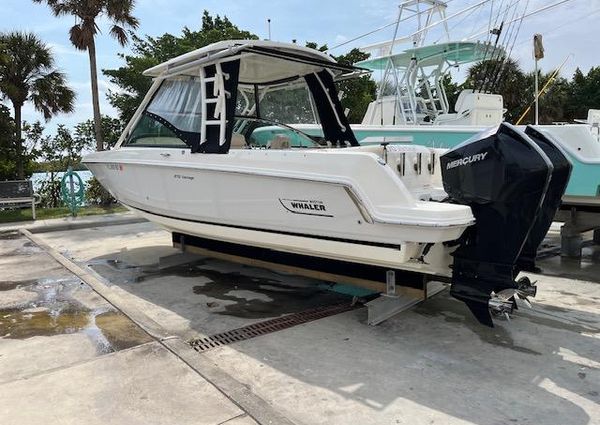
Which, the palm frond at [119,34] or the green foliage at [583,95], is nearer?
the palm frond at [119,34]

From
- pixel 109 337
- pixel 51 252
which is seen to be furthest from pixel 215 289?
pixel 51 252

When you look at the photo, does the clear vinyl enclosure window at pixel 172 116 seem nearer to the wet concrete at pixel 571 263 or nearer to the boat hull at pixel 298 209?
the boat hull at pixel 298 209

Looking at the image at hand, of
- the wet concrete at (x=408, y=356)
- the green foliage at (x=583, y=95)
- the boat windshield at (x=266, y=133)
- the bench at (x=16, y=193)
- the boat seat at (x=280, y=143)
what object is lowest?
the wet concrete at (x=408, y=356)

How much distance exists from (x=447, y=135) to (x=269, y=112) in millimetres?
2804

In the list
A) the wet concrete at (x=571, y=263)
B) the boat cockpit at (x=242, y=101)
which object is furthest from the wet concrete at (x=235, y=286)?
the wet concrete at (x=571, y=263)

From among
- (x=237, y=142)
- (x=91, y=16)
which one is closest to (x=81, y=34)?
(x=91, y=16)

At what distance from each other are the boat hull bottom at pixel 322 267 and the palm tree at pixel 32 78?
390 inches

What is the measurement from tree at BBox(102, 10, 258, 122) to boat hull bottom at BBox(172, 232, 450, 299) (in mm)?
12003

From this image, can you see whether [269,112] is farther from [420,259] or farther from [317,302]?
[420,259]

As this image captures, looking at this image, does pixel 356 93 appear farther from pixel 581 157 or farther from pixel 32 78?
pixel 581 157

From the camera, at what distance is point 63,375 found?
10.1 feet

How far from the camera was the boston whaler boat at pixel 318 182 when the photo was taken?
3.38 m

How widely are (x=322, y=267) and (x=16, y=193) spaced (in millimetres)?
8479

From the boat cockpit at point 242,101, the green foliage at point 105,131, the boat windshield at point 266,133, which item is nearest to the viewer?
the boat cockpit at point 242,101
